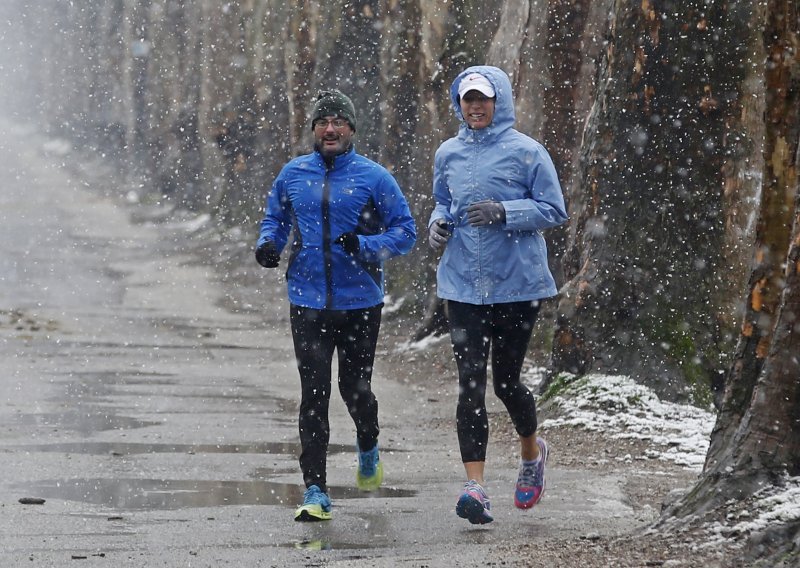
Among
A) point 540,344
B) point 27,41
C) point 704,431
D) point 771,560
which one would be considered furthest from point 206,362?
point 27,41

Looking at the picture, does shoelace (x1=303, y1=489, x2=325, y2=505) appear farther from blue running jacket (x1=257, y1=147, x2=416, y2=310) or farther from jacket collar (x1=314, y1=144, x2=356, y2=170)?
jacket collar (x1=314, y1=144, x2=356, y2=170)

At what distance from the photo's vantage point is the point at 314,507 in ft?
25.7

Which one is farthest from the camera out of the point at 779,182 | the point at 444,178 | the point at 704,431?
the point at 704,431

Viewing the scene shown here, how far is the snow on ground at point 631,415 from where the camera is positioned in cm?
1020

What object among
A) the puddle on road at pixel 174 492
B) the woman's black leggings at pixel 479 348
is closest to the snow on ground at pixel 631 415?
the puddle on road at pixel 174 492

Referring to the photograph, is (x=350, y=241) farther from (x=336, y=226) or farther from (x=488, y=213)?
(x=488, y=213)

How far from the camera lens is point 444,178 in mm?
8031

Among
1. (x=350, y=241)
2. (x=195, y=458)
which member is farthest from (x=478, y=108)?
(x=195, y=458)

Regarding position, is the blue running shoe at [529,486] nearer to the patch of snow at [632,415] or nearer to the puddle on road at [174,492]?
the puddle on road at [174,492]

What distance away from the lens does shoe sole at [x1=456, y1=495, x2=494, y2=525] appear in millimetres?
7504

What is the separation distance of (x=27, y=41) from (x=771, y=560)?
111773 millimetres

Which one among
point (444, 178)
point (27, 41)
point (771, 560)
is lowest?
point (27, 41)

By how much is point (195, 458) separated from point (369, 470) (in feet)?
5.85

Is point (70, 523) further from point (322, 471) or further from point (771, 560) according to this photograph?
point (771, 560)
